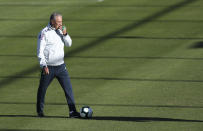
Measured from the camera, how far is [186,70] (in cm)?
1508

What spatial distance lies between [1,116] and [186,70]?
16.5ft

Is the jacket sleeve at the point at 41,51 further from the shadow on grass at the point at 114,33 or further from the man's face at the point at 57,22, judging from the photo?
the shadow on grass at the point at 114,33

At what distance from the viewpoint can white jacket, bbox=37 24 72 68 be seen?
445 inches

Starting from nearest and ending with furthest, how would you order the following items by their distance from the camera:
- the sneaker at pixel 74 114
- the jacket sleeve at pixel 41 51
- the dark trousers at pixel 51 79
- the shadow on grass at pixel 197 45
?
the jacket sleeve at pixel 41 51 → the dark trousers at pixel 51 79 → the sneaker at pixel 74 114 → the shadow on grass at pixel 197 45

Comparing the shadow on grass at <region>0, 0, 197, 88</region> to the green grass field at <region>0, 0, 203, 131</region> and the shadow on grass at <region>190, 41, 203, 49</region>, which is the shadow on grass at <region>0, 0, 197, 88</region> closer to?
the green grass field at <region>0, 0, 203, 131</region>

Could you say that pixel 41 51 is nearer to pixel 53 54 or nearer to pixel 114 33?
pixel 53 54

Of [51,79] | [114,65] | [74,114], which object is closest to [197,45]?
[114,65]

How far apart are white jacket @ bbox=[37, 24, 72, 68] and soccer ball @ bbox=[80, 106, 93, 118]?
0.92 metres

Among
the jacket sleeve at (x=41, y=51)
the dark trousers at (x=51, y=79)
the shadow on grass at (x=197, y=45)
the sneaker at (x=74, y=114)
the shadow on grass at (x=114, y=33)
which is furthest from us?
the shadow on grass at (x=197, y=45)

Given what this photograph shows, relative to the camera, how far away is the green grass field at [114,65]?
11609mm

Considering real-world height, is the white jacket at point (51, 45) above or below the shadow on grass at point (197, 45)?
below

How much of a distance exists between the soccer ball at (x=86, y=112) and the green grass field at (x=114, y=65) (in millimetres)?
128

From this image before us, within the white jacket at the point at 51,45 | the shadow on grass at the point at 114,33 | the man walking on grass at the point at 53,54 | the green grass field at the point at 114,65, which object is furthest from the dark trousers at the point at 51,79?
the shadow on grass at the point at 114,33

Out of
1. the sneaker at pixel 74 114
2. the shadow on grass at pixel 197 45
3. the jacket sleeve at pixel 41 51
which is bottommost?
the sneaker at pixel 74 114
